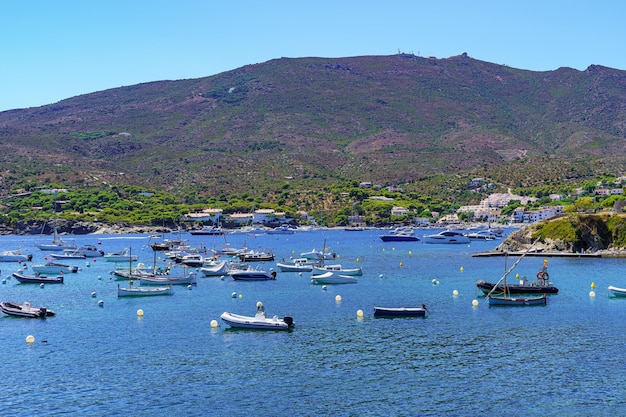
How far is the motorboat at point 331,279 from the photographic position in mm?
76000

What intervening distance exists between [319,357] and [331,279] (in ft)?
114

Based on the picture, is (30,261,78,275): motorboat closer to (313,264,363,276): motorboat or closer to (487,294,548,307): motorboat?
(313,264,363,276): motorboat

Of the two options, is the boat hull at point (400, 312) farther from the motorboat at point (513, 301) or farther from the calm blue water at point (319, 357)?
the motorboat at point (513, 301)

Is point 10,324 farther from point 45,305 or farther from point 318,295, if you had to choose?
point 318,295

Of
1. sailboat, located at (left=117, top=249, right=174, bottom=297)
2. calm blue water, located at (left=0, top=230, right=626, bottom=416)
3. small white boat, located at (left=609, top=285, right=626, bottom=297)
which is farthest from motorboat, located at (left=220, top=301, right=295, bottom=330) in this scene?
small white boat, located at (left=609, top=285, right=626, bottom=297)

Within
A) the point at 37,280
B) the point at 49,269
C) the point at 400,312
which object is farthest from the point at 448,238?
the point at 400,312

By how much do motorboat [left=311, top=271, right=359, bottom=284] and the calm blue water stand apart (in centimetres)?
552

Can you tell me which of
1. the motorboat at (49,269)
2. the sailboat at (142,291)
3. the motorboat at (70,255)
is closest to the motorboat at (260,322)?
the sailboat at (142,291)

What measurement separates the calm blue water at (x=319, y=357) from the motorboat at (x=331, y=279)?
5516 millimetres

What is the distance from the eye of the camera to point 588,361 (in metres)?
40.0

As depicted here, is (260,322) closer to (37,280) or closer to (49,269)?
(37,280)

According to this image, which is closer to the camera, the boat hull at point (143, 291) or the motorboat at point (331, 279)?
the boat hull at point (143, 291)

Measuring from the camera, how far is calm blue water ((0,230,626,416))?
109 ft

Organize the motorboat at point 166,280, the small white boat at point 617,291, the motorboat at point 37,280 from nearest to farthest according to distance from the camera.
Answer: the small white boat at point 617,291 → the motorboat at point 166,280 → the motorboat at point 37,280
